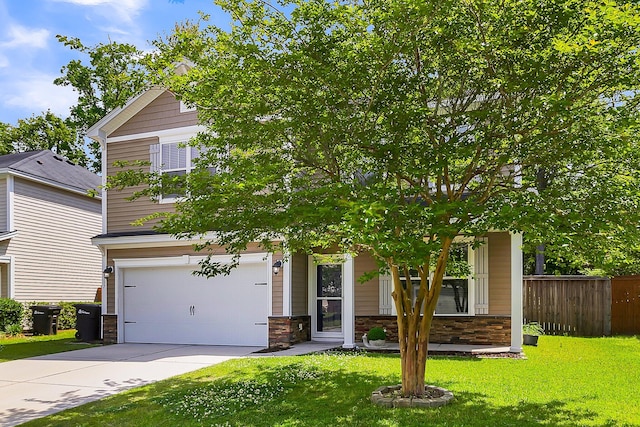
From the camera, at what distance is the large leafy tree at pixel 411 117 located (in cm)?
632

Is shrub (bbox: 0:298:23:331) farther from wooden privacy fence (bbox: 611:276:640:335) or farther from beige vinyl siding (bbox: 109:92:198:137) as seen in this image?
wooden privacy fence (bbox: 611:276:640:335)

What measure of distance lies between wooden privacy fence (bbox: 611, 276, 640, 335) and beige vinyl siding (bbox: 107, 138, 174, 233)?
12.4 metres

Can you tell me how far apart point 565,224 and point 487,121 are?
6.27ft

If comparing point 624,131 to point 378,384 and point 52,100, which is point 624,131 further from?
point 52,100

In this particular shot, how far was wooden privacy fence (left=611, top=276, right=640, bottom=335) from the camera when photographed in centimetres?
1612

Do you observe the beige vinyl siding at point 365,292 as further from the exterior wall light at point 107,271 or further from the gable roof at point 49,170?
the gable roof at point 49,170

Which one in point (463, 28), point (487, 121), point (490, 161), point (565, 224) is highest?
point (463, 28)

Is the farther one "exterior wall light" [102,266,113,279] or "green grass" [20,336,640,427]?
"exterior wall light" [102,266,113,279]

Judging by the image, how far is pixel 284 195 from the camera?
7219mm

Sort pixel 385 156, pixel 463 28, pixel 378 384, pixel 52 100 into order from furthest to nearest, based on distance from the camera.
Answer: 1. pixel 52 100
2. pixel 378 384
3. pixel 385 156
4. pixel 463 28

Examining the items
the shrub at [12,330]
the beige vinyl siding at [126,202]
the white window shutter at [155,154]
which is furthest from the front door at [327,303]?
the shrub at [12,330]

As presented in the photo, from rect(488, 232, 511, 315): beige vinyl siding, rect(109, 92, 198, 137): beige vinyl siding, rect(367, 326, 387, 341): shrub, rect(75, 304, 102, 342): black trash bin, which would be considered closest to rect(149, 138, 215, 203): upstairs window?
rect(109, 92, 198, 137): beige vinyl siding

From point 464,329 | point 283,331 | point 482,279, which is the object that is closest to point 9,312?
point 283,331

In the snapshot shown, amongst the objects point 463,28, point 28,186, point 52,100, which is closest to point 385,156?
point 463,28
